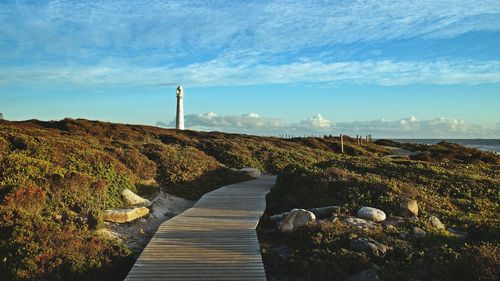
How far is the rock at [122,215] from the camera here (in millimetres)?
12258

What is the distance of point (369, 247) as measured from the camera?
31.3 feet

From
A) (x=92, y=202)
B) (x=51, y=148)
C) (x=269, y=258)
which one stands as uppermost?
(x=51, y=148)

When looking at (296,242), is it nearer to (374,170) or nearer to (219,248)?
(219,248)

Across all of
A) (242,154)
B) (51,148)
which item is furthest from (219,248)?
(242,154)

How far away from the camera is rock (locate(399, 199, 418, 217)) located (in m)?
12.9

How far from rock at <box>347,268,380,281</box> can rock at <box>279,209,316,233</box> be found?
9.69 ft

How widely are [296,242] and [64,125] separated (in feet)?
101

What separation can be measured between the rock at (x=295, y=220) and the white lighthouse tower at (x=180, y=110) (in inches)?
1676

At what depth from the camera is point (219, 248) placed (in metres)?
10.0

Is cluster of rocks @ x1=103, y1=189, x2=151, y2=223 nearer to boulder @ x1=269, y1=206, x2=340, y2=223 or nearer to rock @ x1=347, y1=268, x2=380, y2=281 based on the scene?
boulder @ x1=269, y1=206, x2=340, y2=223

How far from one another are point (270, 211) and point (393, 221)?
4.37 meters

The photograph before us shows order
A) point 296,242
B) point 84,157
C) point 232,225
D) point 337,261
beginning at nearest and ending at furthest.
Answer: point 337,261
point 296,242
point 232,225
point 84,157

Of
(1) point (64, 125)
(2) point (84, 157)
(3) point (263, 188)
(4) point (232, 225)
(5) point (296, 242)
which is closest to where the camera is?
(5) point (296, 242)

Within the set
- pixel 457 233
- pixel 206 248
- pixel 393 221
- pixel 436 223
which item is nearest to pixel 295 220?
pixel 393 221
